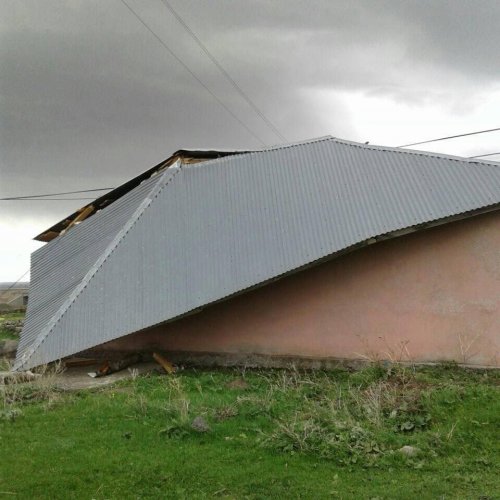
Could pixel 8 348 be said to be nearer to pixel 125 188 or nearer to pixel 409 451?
pixel 125 188

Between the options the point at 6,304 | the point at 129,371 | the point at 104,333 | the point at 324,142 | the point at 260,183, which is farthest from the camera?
the point at 6,304

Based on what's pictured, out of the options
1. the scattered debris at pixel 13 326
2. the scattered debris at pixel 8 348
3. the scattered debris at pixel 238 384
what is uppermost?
the scattered debris at pixel 13 326

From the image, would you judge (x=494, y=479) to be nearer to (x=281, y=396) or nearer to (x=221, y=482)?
(x=221, y=482)

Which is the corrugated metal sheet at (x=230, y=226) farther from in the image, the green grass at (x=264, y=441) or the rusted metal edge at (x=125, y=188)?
the green grass at (x=264, y=441)

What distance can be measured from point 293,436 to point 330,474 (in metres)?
0.76

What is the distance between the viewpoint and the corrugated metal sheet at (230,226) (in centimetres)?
992

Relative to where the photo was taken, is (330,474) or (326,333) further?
(326,333)

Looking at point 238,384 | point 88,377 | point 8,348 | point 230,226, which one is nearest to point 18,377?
point 88,377

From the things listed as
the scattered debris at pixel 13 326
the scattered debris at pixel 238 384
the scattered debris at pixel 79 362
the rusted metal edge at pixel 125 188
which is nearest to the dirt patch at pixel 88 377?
the scattered debris at pixel 79 362

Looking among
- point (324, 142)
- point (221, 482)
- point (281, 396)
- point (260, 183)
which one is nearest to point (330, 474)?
point (221, 482)

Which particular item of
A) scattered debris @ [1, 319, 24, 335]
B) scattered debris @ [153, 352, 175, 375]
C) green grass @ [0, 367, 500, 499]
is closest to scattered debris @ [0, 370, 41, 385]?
green grass @ [0, 367, 500, 499]

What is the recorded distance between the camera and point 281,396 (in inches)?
323

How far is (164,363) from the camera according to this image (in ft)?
35.2

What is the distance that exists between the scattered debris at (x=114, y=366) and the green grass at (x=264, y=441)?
6.14 ft
